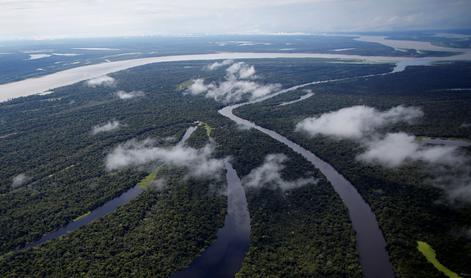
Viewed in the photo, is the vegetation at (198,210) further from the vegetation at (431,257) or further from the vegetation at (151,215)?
the vegetation at (431,257)

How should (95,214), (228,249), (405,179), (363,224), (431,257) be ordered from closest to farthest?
(431,257), (228,249), (363,224), (95,214), (405,179)

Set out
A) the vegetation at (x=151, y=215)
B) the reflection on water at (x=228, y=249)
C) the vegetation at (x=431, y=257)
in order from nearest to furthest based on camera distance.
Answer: the vegetation at (x=431, y=257) < the reflection on water at (x=228, y=249) < the vegetation at (x=151, y=215)

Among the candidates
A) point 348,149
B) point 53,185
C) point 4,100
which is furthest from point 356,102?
point 4,100

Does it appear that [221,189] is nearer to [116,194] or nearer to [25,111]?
[116,194]

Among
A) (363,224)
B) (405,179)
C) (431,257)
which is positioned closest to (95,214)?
(363,224)

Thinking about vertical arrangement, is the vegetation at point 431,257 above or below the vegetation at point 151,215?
below

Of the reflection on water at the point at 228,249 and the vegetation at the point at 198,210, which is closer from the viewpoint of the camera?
the reflection on water at the point at 228,249

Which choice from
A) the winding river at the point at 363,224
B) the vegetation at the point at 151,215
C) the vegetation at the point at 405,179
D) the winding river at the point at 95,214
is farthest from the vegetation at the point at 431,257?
the winding river at the point at 95,214

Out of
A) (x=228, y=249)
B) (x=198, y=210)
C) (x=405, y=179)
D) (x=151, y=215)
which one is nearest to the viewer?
(x=228, y=249)

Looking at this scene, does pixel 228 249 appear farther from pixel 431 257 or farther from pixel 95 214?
pixel 431 257
